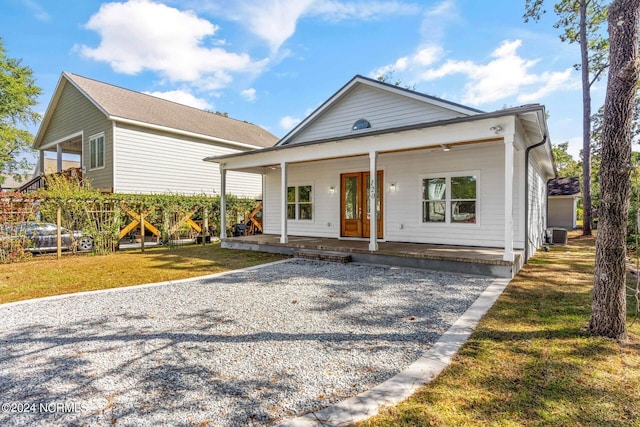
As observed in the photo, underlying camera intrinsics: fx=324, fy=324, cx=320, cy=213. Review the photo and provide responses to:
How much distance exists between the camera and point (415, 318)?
415cm

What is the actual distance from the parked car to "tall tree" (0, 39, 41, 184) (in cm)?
1572

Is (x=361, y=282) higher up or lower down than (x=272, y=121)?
lower down

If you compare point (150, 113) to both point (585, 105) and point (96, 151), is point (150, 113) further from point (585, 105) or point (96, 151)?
point (585, 105)

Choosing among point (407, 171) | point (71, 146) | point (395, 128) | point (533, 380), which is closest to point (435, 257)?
point (395, 128)

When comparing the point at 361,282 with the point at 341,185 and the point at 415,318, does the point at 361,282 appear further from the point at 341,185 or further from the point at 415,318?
the point at 341,185

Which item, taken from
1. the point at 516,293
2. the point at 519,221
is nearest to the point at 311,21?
the point at 519,221

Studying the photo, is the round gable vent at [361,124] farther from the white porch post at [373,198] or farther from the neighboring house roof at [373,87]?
the white porch post at [373,198]

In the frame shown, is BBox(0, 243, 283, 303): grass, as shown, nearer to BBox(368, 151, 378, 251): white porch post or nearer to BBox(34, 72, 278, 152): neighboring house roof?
BBox(368, 151, 378, 251): white porch post

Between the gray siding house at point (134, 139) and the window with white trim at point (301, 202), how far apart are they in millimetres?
6235

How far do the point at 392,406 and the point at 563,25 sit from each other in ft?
71.4

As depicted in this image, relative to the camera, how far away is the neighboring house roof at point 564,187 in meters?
20.3

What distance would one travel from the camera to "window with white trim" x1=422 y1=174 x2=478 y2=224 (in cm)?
849

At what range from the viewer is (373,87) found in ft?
34.8

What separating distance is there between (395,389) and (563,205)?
24.4 meters
